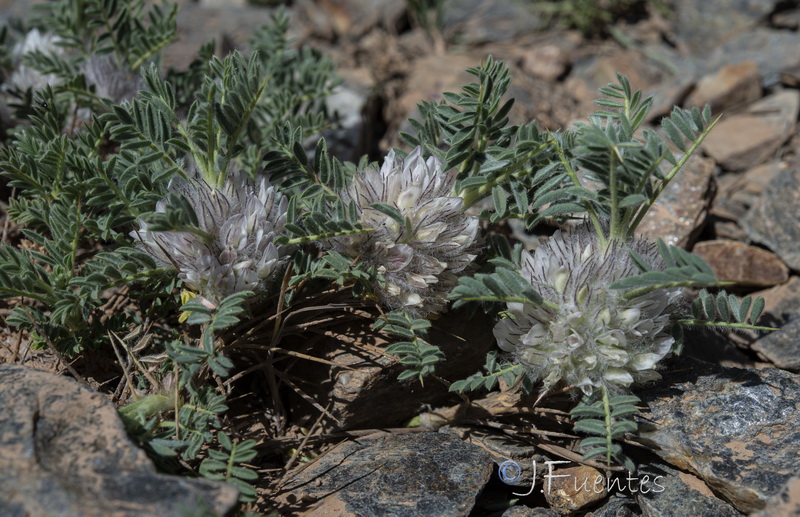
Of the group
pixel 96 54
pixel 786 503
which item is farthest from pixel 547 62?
pixel 786 503

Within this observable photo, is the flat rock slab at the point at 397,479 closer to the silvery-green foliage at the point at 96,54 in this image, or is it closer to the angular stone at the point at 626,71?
the silvery-green foliage at the point at 96,54

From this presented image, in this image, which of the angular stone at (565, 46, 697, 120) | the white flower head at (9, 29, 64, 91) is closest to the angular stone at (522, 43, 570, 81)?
the angular stone at (565, 46, 697, 120)

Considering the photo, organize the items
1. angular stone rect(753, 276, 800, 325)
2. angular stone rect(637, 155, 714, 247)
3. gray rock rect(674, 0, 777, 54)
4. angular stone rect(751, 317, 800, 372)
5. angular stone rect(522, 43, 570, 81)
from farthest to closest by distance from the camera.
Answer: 1. gray rock rect(674, 0, 777, 54)
2. angular stone rect(522, 43, 570, 81)
3. angular stone rect(637, 155, 714, 247)
4. angular stone rect(753, 276, 800, 325)
5. angular stone rect(751, 317, 800, 372)

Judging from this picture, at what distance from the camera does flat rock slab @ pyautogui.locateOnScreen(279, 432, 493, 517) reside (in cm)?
222

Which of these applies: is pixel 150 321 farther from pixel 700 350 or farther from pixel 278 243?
pixel 700 350

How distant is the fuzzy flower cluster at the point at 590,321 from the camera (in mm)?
2199

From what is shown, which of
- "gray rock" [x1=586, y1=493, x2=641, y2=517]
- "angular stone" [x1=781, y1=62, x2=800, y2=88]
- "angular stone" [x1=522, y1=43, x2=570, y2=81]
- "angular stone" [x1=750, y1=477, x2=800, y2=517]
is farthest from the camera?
"angular stone" [x1=522, y1=43, x2=570, y2=81]

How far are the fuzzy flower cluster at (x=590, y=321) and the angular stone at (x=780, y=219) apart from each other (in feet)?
4.32

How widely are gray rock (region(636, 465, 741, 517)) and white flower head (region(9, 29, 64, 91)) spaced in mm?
2993

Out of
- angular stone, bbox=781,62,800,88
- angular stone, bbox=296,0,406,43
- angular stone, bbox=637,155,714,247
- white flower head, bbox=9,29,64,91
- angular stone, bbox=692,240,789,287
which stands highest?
white flower head, bbox=9,29,64,91

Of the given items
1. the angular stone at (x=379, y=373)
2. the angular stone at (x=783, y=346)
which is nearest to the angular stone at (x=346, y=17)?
the angular stone at (x=379, y=373)

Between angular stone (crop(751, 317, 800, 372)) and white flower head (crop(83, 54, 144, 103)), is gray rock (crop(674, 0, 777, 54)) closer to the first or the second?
angular stone (crop(751, 317, 800, 372))

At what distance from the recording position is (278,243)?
7.48 feet
